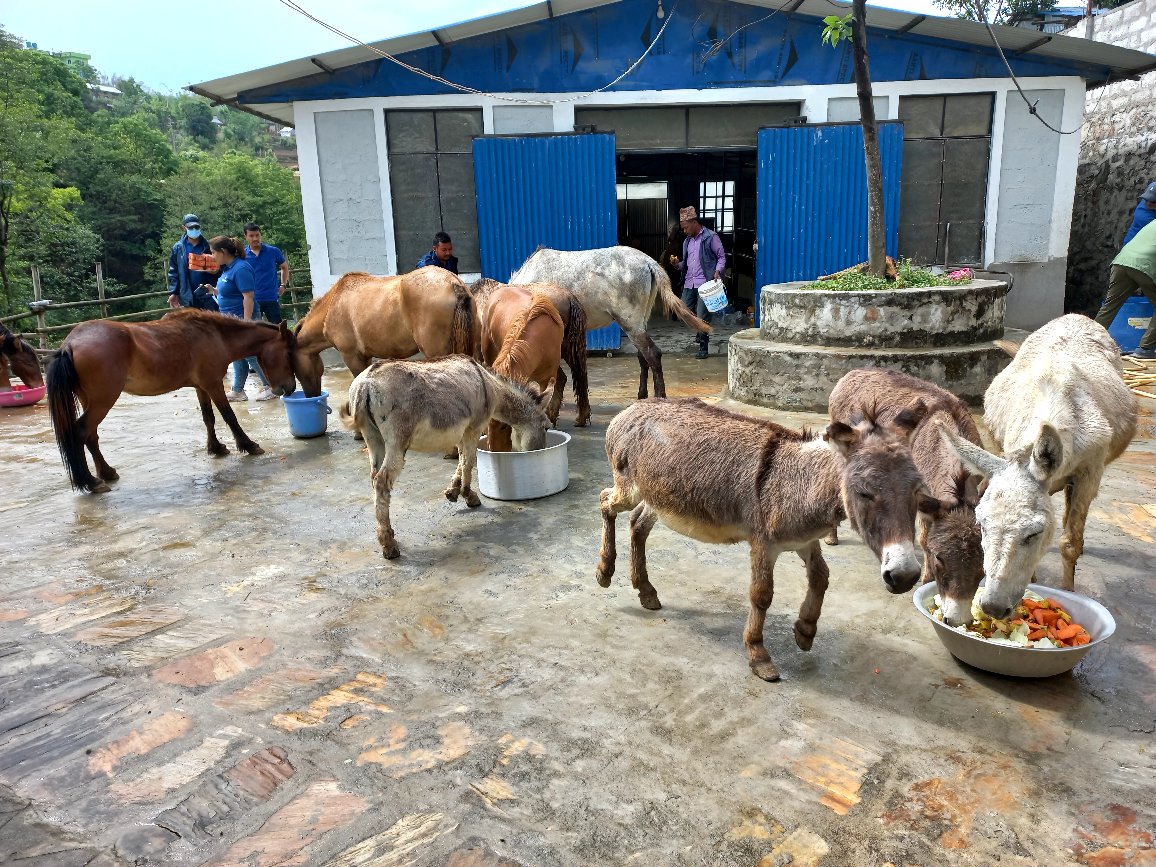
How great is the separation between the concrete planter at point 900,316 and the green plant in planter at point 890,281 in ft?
0.85

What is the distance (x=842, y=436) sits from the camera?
2.75 meters

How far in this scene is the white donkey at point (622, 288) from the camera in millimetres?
8289

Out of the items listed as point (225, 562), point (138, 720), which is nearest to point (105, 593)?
point (225, 562)

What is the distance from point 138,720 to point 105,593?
4.96ft

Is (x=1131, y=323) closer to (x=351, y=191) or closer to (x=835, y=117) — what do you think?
(x=835, y=117)

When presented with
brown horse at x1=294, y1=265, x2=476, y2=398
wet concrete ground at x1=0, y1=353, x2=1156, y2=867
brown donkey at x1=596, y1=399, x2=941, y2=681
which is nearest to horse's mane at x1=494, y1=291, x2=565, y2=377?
brown horse at x1=294, y1=265, x2=476, y2=398

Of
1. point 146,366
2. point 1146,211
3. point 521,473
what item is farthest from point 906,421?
point 1146,211

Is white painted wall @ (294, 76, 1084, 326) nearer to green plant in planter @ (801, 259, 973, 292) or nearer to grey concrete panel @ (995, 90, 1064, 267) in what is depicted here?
grey concrete panel @ (995, 90, 1064, 267)

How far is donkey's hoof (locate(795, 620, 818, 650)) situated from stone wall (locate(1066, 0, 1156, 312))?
1183 cm

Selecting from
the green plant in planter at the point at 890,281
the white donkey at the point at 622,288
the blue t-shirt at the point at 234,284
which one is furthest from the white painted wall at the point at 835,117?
the green plant in planter at the point at 890,281

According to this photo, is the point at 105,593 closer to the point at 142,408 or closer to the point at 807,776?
the point at 807,776

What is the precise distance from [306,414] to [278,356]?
28.8 inches

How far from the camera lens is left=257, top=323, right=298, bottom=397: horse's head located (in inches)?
292

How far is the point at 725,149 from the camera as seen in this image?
443 inches
